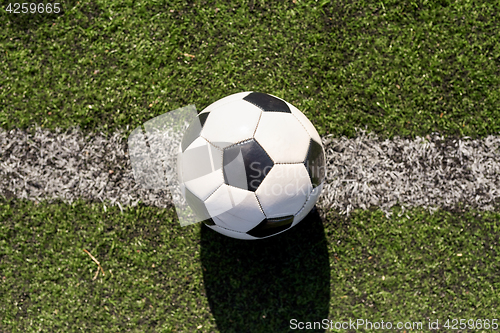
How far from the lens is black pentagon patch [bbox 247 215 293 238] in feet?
7.98

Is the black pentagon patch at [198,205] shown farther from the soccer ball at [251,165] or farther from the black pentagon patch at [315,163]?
the black pentagon patch at [315,163]

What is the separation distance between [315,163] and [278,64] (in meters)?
1.48

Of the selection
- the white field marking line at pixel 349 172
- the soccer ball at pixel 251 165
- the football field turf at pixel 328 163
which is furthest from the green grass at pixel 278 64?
the soccer ball at pixel 251 165

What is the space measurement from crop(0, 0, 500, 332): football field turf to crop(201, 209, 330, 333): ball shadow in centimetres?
1

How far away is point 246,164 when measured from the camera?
7.38 ft

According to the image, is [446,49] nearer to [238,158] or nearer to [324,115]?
[324,115]

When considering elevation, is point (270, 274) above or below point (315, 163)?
below

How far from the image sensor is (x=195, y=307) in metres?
3.35

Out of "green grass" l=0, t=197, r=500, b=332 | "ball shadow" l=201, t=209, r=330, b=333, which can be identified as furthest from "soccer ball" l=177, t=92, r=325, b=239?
"green grass" l=0, t=197, r=500, b=332

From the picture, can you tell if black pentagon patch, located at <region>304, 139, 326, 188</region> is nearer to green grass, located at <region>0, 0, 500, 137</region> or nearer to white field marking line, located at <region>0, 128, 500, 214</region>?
white field marking line, located at <region>0, 128, 500, 214</region>

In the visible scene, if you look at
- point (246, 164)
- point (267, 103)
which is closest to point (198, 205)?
point (246, 164)

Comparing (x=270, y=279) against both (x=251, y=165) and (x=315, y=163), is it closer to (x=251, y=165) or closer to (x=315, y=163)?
(x=315, y=163)

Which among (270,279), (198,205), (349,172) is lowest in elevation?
(270,279)

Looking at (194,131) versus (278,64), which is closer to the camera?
(194,131)
